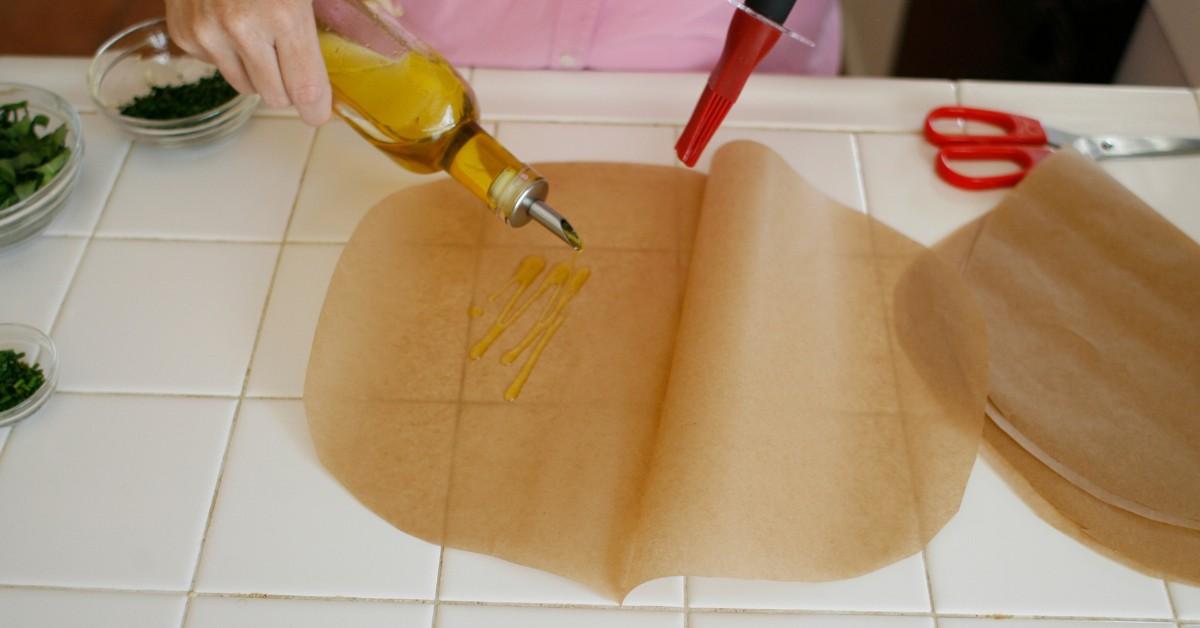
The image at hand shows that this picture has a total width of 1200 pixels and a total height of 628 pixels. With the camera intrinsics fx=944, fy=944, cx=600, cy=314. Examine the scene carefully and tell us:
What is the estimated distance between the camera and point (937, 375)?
0.77 meters

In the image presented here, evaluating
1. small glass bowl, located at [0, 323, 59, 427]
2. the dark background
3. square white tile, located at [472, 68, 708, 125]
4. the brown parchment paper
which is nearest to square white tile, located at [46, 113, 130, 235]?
small glass bowl, located at [0, 323, 59, 427]

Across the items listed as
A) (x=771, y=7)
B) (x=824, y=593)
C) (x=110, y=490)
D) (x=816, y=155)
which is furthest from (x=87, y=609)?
(x=816, y=155)

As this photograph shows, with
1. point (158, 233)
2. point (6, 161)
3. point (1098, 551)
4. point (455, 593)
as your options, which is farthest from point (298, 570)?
point (1098, 551)

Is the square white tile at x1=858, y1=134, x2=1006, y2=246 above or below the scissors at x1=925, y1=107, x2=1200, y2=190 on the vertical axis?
below

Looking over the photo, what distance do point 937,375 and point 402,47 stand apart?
508 millimetres

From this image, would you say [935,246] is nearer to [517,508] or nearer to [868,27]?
[517,508]

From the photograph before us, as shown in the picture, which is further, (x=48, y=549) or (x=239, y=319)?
(x=239, y=319)

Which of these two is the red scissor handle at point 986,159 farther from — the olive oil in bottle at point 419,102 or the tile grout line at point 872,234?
the olive oil in bottle at point 419,102

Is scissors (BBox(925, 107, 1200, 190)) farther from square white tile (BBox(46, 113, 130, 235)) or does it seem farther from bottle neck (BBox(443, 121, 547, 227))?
square white tile (BBox(46, 113, 130, 235))

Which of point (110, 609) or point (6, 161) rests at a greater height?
point (6, 161)

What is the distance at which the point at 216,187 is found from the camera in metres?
0.90

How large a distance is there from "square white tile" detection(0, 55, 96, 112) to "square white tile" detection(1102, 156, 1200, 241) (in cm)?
103

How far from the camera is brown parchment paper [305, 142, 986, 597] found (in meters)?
0.69

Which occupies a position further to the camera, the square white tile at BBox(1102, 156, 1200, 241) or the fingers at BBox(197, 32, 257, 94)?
the square white tile at BBox(1102, 156, 1200, 241)
